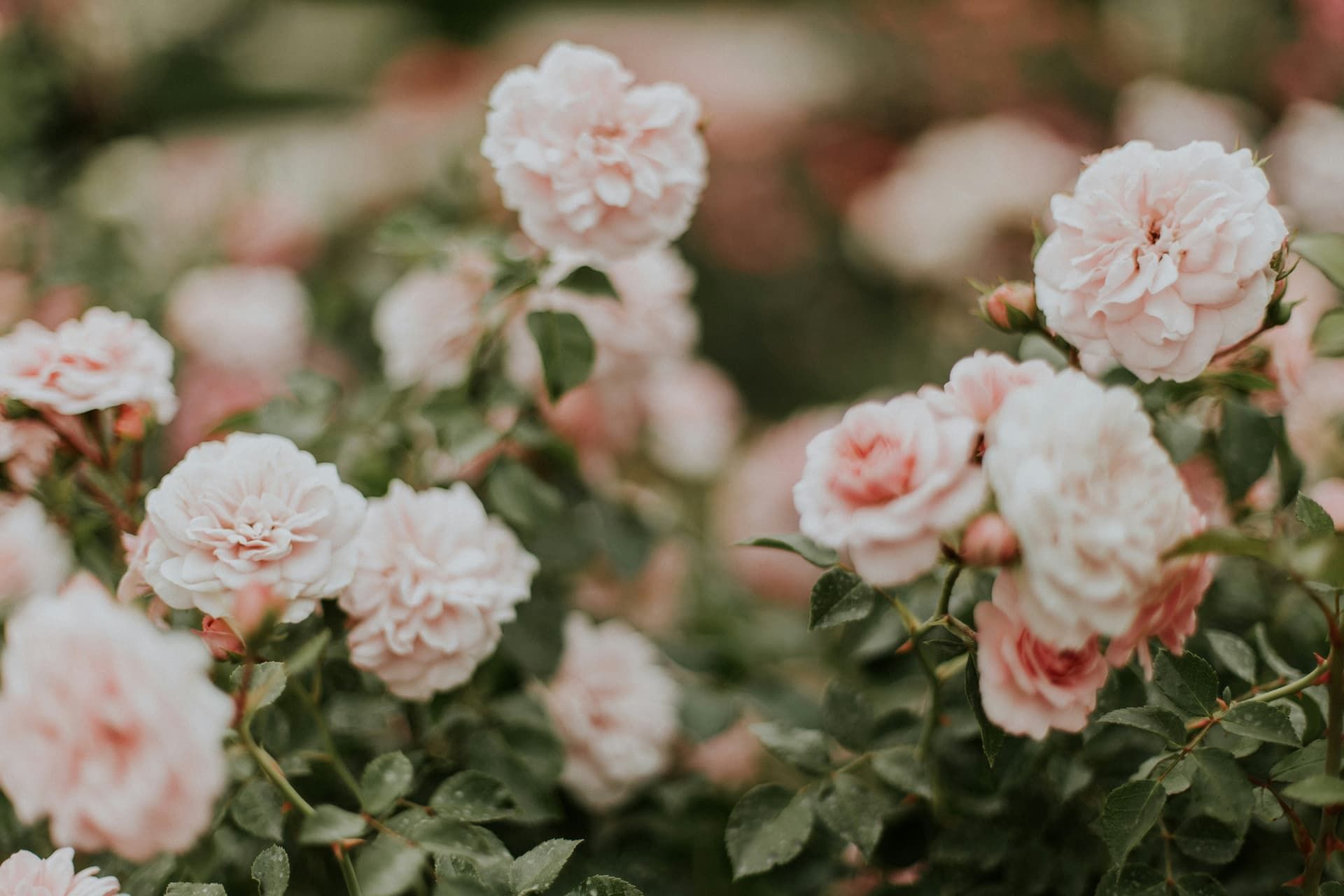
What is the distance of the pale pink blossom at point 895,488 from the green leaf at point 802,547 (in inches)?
3.3

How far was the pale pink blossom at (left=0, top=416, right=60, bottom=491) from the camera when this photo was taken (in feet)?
2.53

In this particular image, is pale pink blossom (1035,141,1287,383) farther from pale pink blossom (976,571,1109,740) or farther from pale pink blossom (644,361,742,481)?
pale pink blossom (644,361,742,481)

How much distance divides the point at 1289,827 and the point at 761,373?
154cm

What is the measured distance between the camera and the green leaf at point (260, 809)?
0.65 meters

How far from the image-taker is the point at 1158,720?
25.3 inches

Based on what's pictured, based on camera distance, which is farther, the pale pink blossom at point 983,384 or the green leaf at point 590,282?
the green leaf at point 590,282

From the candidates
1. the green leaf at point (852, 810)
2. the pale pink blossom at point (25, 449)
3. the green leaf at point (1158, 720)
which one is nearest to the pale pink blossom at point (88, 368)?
the pale pink blossom at point (25, 449)

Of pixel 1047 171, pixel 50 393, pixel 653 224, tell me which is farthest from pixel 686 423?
pixel 1047 171

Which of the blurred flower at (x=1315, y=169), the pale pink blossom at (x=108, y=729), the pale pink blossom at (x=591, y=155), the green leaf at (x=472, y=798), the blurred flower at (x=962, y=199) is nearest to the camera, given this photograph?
the pale pink blossom at (x=108, y=729)

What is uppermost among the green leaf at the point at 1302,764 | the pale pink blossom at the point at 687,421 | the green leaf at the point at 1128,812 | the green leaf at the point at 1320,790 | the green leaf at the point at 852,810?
the green leaf at the point at 1320,790

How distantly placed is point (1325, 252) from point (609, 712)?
73cm

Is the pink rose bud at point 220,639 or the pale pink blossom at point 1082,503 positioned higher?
the pale pink blossom at point 1082,503

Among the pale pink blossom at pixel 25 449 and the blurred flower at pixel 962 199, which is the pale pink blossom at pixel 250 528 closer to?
the pale pink blossom at pixel 25 449

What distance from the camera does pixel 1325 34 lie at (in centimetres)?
160
